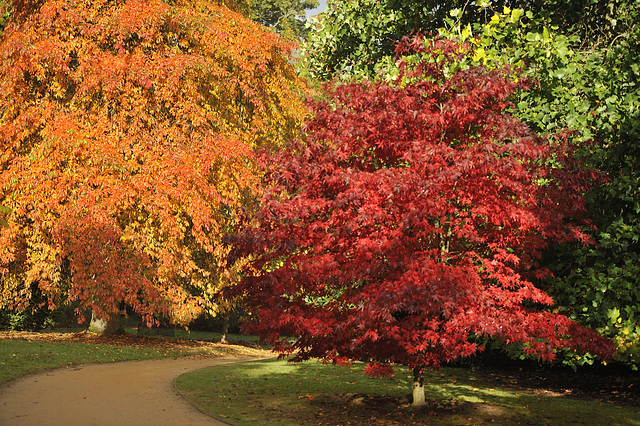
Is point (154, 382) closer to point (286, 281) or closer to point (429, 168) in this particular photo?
point (286, 281)

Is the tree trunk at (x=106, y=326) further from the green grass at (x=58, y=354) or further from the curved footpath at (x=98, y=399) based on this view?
the curved footpath at (x=98, y=399)

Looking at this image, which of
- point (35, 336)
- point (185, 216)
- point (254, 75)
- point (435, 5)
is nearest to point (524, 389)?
point (435, 5)

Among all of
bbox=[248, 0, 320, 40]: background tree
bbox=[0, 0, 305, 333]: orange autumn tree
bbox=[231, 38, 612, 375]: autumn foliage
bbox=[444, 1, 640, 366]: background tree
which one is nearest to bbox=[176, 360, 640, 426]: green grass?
bbox=[231, 38, 612, 375]: autumn foliage

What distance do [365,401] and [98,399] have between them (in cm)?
A: 482

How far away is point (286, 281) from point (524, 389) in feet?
24.7

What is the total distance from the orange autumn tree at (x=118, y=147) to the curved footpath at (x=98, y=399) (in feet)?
11.7

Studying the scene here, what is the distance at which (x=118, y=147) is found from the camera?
58.1 ft

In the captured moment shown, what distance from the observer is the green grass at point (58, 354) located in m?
14.5

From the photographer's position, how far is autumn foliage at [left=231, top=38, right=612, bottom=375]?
26.1 ft

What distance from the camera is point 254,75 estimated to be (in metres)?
20.8

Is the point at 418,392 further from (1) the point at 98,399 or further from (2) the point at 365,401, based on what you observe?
(1) the point at 98,399

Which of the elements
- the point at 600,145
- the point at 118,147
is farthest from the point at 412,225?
the point at 118,147

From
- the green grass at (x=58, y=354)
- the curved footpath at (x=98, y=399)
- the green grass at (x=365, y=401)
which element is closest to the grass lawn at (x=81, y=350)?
the green grass at (x=58, y=354)

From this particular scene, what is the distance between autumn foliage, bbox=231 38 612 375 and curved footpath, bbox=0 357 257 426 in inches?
99.0
